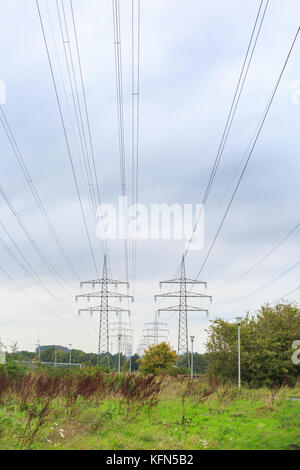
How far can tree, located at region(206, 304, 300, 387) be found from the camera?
33.2m

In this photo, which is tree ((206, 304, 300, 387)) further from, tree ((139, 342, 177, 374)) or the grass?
the grass

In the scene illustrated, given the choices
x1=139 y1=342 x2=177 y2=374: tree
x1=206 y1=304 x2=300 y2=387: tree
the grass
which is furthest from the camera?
x1=139 y1=342 x2=177 y2=374: tree

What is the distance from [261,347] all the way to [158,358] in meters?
17.3

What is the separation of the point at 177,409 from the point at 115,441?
287 inches

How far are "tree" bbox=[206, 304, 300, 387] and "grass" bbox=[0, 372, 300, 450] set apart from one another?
17.2 meters

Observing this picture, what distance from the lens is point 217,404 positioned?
719 inches

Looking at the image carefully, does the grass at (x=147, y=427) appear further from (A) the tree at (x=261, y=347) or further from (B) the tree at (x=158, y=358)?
(B) the tree at (x=158, y=358)

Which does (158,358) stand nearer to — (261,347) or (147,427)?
(261,347)

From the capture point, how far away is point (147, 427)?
11.6 metres

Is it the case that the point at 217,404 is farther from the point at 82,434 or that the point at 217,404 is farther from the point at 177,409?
the point at 82,434

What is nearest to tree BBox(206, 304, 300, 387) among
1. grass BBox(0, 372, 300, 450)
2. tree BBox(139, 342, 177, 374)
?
tree BBox(139, 342, 177, 374)

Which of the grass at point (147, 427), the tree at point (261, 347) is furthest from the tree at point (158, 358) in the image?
the grass at point (147, 427)

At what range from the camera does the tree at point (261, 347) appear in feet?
109

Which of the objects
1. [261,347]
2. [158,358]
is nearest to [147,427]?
[261,347]
